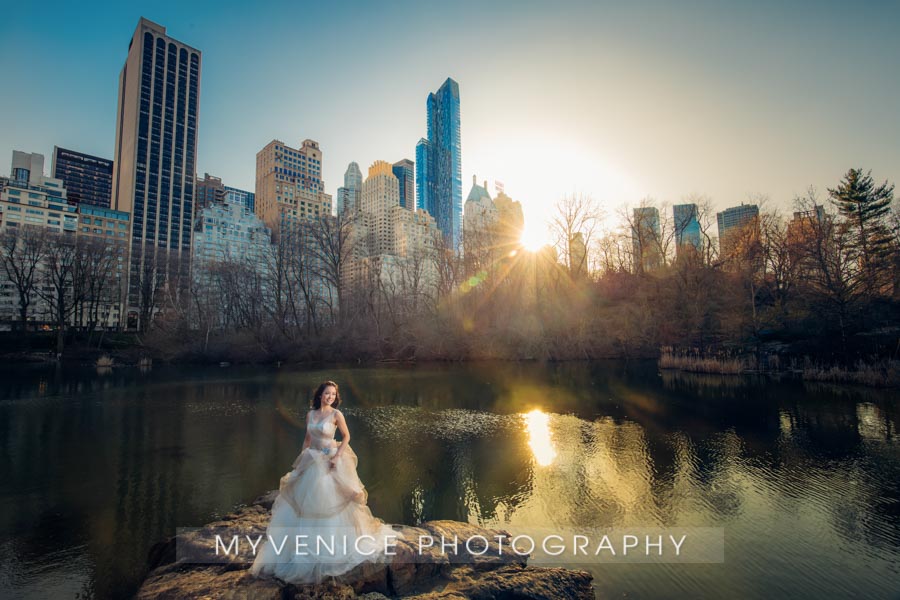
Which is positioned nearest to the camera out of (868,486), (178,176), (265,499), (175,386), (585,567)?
(585,567)

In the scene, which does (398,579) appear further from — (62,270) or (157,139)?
(157,139)

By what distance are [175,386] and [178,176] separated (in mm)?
118220

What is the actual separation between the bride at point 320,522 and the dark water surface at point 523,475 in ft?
6.91

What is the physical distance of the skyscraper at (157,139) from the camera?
109 metres

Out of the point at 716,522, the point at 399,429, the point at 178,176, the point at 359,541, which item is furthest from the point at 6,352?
the point at 178,176

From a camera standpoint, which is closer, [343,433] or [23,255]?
[343,433]

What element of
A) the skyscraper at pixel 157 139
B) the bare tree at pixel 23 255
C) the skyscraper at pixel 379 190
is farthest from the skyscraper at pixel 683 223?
the skyscraper at pixel 379 190

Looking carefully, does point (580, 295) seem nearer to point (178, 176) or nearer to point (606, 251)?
point (606, 251)

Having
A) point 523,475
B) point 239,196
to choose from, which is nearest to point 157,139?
point 239,196

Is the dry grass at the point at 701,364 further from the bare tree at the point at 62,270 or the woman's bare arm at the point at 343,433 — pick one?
the bare tree at the point at 62,270

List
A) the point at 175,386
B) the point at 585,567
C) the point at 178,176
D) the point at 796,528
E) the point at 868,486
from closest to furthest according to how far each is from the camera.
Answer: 1. the point at 585,567
2. the point at 796,528
3. the point at 868,486
4. the point at 175,386
5. the point at 178,176

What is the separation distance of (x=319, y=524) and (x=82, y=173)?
675ft

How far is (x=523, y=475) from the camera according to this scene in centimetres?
814

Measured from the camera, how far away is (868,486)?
7.29m
